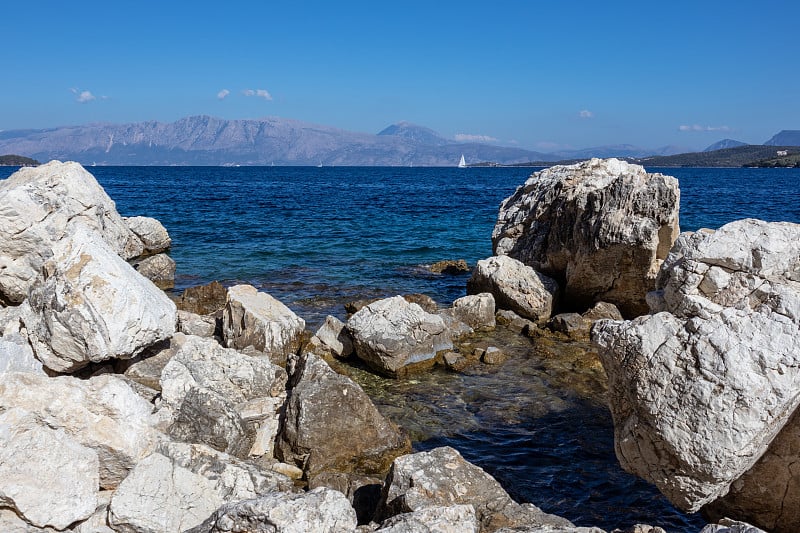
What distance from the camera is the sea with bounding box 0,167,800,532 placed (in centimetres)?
868

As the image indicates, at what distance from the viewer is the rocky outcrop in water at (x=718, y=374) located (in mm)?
5695

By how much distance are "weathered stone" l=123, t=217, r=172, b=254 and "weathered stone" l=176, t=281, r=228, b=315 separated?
10587 millimetres

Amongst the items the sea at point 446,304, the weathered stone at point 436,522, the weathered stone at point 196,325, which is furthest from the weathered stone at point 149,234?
the weathered stone at point 436,522

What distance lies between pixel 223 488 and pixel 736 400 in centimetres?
573

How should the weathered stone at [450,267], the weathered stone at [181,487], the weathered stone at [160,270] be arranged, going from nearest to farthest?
1. the weathered stone at [181,487]
2. the weathered stone at [160,270]
3. the weathered stone at [450,267]

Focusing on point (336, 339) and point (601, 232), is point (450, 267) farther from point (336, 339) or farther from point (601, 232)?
point (336, 339)

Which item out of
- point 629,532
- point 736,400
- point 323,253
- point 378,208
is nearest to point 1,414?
point 629,532

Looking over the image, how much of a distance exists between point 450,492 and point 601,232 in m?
10.7

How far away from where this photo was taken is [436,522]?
5.46 metres

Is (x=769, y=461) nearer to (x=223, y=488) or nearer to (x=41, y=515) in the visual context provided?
(x=223, y=488)

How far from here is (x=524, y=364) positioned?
44.1 ft

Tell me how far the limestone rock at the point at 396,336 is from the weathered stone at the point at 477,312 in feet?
7.40

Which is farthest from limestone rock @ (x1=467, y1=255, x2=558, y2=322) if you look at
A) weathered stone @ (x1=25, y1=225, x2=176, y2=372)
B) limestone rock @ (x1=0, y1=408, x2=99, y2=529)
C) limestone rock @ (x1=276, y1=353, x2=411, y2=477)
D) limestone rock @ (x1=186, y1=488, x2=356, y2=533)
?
limestone rock @ (x1=0, y1=408, x2=99, y2=529)

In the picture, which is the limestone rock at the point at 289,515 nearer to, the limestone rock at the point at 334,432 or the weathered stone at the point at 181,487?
the weathered stone at the point at 181,487
